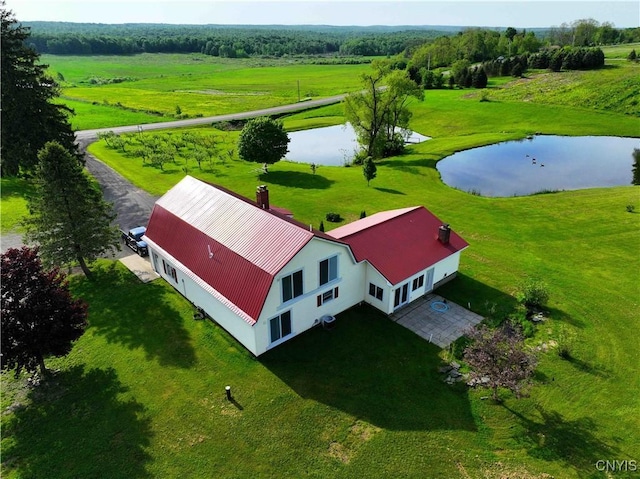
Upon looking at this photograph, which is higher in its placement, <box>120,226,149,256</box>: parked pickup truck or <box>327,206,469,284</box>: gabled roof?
<box>327,206,469,284</box>: gabled roof

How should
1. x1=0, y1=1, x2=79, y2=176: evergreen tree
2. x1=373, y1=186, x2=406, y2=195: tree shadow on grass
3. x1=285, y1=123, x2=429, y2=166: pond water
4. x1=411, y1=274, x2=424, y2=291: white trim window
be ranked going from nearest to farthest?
1. x1=411, y1=274, x2=424, y2=291: white trim window
2. x1=0, y1=1, x2=79, y2=176: evergreen tree
3. x1=373, y1=186, x2=406, y2=195: tree shadow on grass
4. x1=285, y1=123, x2=429, y2=166: pond water

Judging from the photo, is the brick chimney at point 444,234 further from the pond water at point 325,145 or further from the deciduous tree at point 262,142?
the pond water at point 325,145

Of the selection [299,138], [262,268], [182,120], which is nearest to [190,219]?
[262,268]

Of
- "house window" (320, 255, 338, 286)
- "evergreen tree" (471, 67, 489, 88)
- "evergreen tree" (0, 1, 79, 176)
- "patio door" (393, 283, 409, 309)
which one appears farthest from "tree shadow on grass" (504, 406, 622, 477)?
"evergreen tree" (471, 67, 489, 88)

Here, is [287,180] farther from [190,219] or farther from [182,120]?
[182,120]

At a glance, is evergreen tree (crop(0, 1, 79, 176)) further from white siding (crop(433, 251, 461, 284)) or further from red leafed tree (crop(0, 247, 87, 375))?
white siding (crop(433, 251, 461, 284))

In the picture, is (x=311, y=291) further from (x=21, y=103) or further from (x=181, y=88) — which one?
(x=181, y=88)
